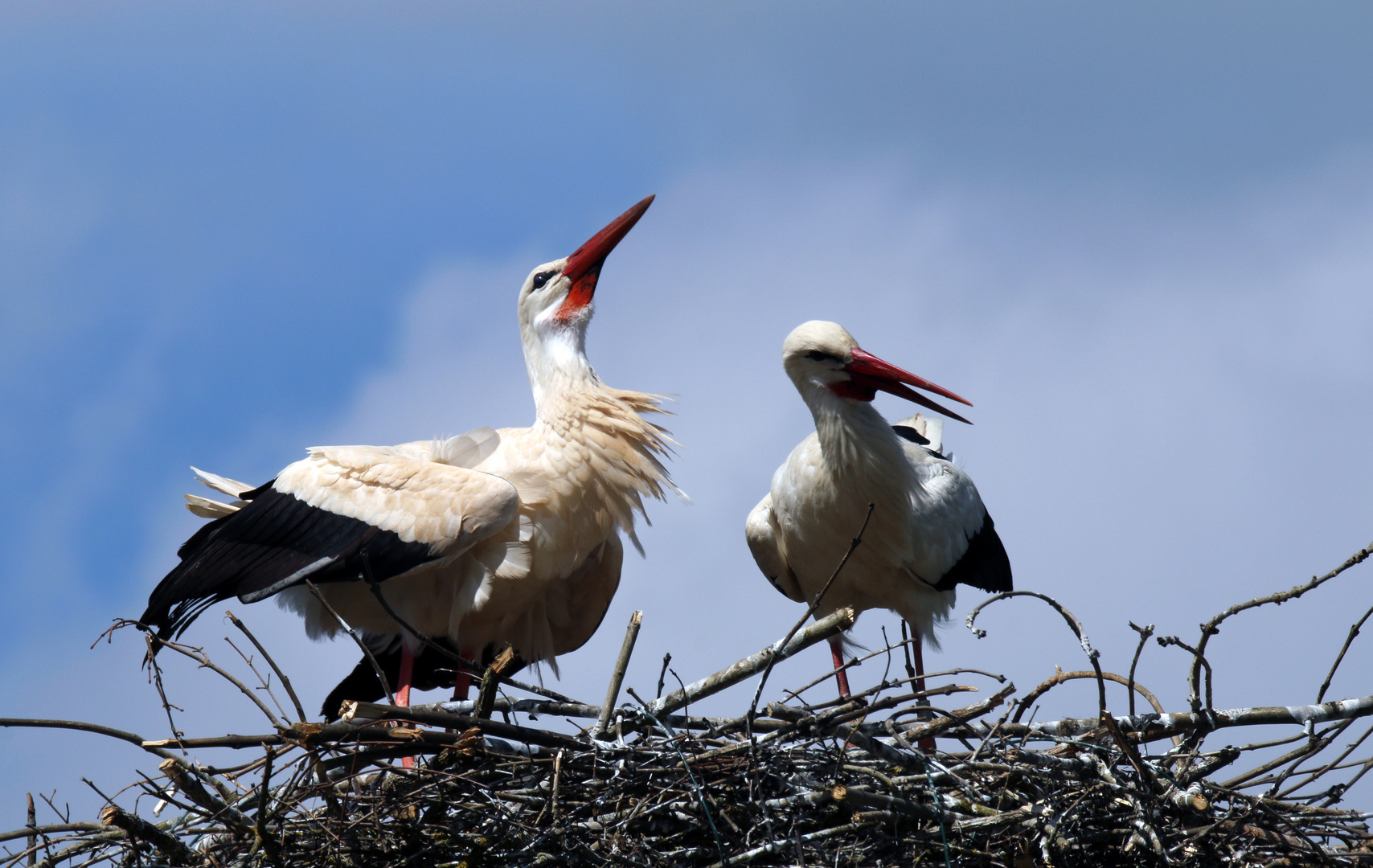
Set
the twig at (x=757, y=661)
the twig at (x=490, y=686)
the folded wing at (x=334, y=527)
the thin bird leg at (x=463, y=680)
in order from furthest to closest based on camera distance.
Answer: the thin bird leg at (x=463, y=680) < the folded wing at (x=334, y=527) < the twig at (x=490, y=686) < the twig at (x=757, y=661)

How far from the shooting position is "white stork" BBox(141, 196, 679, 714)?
394 cm

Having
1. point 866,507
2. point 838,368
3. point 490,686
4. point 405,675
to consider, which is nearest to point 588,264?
point 838,368

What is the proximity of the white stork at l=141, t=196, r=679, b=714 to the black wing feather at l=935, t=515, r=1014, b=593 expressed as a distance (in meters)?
A: 1.20

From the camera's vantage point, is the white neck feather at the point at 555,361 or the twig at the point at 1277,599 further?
the white neck feather at the point at 555,361

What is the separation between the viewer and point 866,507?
14.7 feet

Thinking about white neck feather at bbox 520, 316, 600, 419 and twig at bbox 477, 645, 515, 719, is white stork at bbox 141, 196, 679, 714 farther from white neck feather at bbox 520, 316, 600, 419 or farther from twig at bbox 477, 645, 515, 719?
twig at bbox 477, 645, 515, 719

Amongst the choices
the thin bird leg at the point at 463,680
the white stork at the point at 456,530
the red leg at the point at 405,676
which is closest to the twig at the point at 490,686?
the white stork at the point at 456,530

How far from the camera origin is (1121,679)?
10.3 ft

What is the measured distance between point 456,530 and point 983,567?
217 cm

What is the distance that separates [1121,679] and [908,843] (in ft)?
2.44

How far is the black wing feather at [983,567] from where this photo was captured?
4.80 metres

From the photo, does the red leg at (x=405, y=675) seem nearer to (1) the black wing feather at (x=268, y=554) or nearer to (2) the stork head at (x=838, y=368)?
(1) the black wing feather at (x=268, y=554)

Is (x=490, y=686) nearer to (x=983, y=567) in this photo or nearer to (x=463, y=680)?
(x=463, y=680)

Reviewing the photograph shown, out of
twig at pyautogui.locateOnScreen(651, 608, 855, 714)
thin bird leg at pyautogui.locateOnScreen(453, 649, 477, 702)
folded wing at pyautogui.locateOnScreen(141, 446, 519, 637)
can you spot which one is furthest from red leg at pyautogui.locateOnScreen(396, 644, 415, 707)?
twig at pyautogui.locateOnScreen(651, 608, 855, 714)
